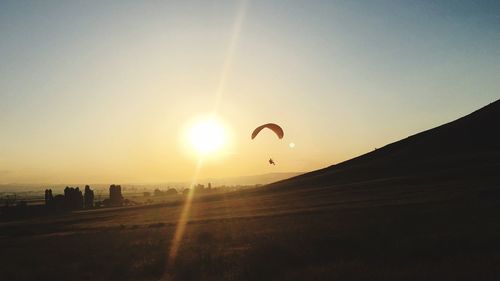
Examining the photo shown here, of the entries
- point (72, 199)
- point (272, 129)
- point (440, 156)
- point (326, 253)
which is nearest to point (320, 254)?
point (326, 253)

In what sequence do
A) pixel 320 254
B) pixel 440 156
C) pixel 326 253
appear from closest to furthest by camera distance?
pixel 320 254 < pixel 326 253 < pixel 440 156

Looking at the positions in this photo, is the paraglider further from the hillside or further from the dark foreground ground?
the hillside

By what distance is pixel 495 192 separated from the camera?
36.9 metres

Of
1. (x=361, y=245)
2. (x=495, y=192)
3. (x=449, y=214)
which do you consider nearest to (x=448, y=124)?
(x=495, y=192)

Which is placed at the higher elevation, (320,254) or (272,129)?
(272,129)

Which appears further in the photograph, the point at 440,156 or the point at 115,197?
the point at 115,197

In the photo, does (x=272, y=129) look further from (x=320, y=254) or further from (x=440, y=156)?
(x=440, y=156)

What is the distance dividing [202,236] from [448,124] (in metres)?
122

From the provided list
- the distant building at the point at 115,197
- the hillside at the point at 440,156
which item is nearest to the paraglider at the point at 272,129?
the hillside at the point at 440,156

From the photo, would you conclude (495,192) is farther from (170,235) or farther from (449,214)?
(170,235)

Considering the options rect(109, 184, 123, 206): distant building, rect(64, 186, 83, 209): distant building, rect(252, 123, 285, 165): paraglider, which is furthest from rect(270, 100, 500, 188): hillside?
rect(64, 186, 83, 209): distant building

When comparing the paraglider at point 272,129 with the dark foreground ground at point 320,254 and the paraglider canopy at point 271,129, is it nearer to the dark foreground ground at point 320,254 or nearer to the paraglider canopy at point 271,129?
the paraglider canopy at point 271,129

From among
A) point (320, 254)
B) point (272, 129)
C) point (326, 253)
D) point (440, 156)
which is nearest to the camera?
point (320, 254)

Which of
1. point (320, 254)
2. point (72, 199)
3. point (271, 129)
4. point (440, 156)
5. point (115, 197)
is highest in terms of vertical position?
point (271, 129)
